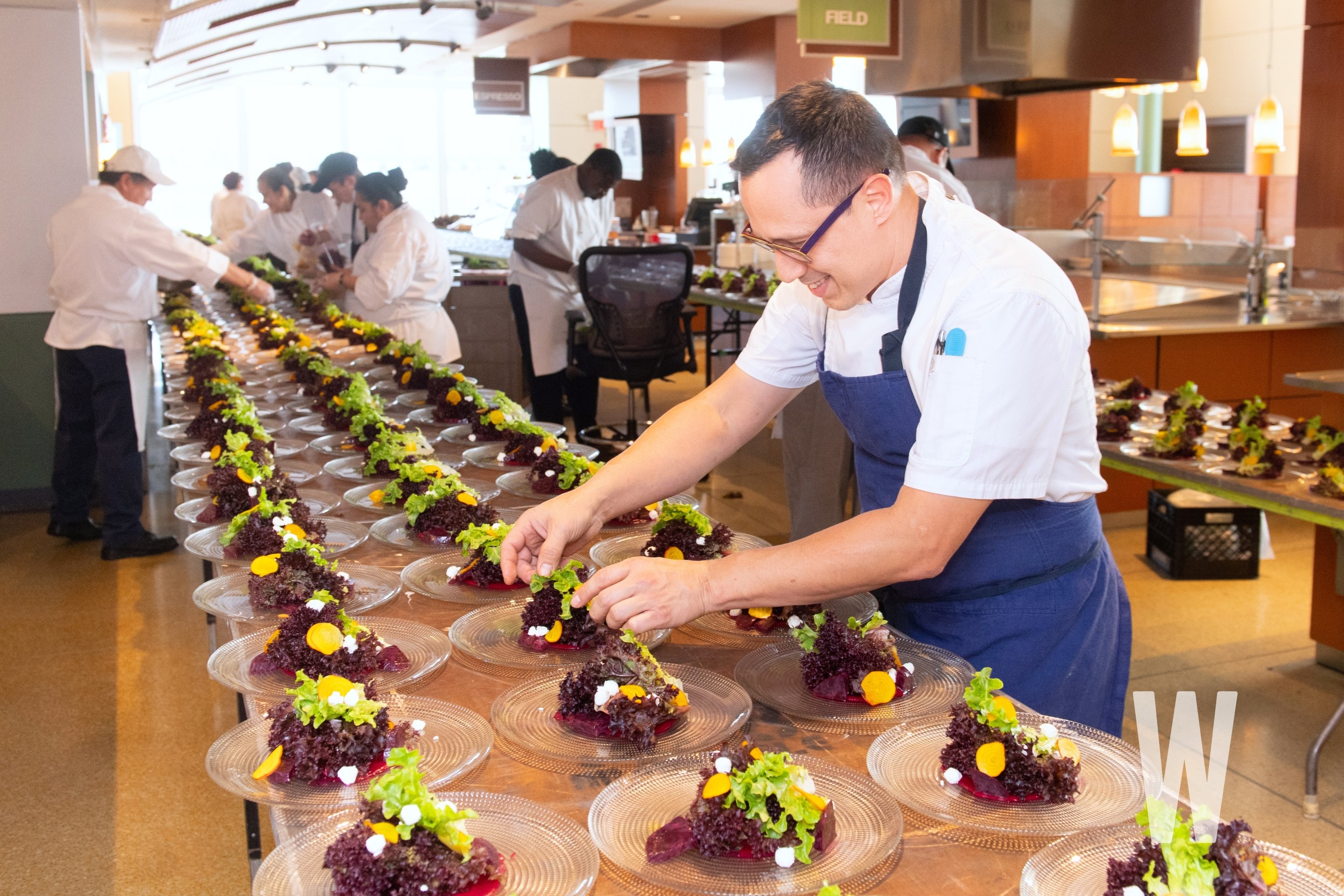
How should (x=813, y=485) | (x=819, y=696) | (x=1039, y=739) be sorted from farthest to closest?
(x=813, y=485)
(x=819, y=696)
(x=1039, y=739)

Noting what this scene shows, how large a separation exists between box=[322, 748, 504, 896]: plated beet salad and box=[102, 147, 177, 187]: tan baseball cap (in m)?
4.54

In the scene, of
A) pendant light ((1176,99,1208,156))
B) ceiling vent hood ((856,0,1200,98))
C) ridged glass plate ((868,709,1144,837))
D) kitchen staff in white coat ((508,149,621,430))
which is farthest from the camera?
pendant light ((1176,99,1208,156))

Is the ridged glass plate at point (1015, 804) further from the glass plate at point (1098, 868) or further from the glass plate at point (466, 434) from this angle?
the glass plate at point (466, 434)

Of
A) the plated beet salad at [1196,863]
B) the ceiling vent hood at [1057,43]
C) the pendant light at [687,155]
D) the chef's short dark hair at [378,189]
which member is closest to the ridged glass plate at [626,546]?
the plated beet salad at [1196,863]

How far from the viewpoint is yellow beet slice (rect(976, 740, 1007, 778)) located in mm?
1257

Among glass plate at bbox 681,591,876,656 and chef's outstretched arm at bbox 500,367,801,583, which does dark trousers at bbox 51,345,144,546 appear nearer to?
chef's outstretched arm at bbox 500,367,801,583

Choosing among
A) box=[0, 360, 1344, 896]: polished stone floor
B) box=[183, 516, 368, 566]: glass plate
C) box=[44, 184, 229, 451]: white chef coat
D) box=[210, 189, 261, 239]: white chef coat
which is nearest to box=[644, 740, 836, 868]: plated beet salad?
box=[183, 516, 368, 566]: glass plate

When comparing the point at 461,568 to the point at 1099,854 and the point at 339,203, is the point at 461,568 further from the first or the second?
the point at 339,203

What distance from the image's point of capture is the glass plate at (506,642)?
1.69m

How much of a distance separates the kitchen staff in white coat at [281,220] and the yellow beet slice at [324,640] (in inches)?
262

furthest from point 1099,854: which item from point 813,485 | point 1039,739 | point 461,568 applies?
point 813,485

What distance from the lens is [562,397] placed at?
702cm

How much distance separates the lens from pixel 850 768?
1.37 meters

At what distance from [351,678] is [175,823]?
5.95 ft
